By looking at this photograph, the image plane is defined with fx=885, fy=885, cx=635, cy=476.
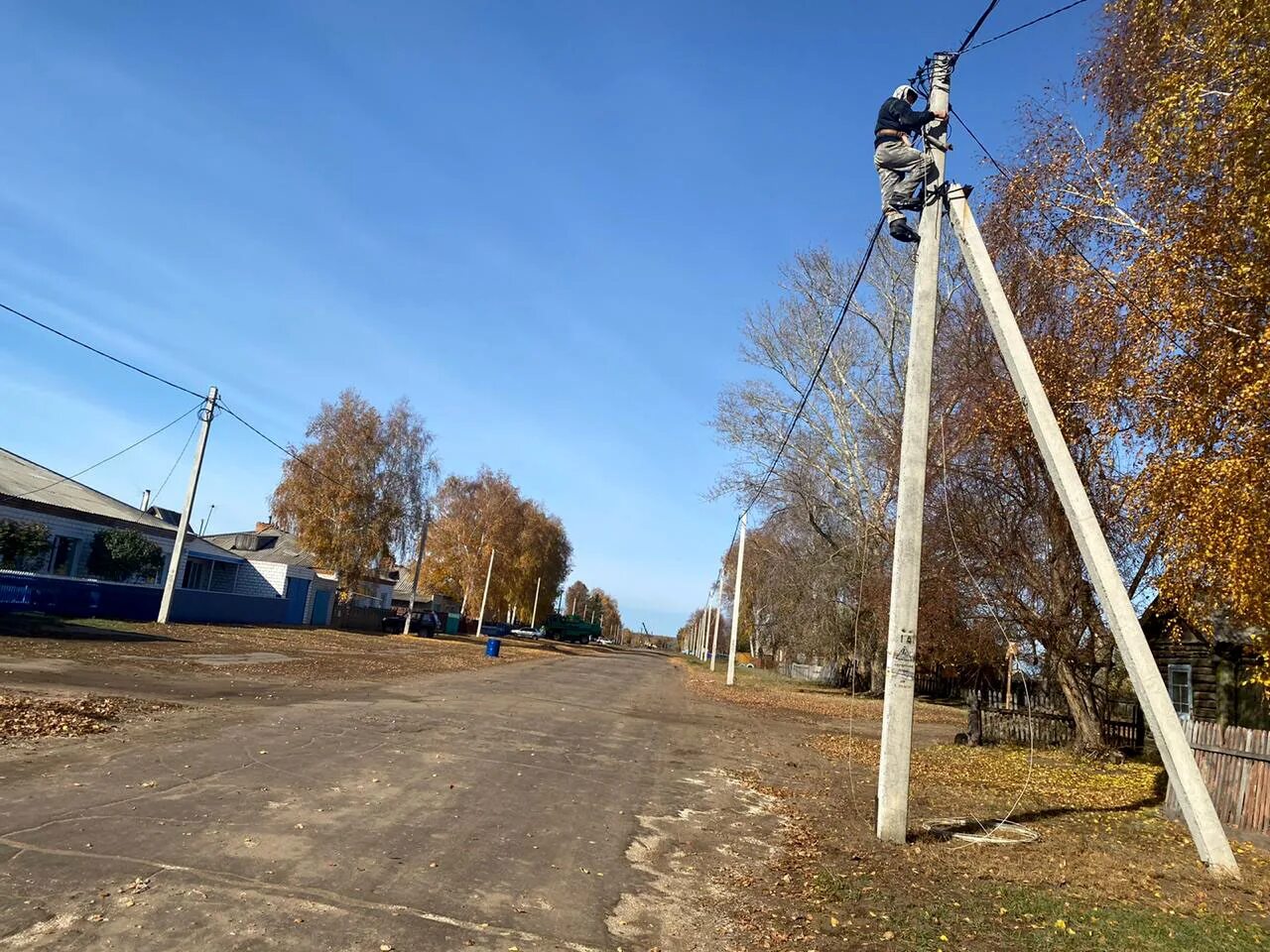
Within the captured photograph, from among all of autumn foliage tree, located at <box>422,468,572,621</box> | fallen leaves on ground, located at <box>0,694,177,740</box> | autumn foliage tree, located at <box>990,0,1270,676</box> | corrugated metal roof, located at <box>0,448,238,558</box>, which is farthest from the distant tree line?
autumn foliage tree, located at <box>422,468,572,621</box>

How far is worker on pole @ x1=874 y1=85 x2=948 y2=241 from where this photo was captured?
9.43m

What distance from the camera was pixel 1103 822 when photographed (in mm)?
10406

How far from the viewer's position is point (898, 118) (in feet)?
31.2

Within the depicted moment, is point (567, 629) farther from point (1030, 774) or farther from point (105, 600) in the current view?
point (1030, 774)

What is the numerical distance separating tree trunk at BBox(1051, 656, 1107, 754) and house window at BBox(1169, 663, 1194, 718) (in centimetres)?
705

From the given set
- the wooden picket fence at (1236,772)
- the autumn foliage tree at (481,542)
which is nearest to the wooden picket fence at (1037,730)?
the wooden picket fence at (1236,772)

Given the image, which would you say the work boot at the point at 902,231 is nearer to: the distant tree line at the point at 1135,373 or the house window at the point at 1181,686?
the distant tree line at the point at 1135,373

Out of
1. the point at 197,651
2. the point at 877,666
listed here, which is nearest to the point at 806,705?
the point at 877,666

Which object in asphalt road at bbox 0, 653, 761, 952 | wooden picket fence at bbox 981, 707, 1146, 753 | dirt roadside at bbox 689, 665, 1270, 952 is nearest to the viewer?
asphalt road at bbox 0, 653, 761, 952

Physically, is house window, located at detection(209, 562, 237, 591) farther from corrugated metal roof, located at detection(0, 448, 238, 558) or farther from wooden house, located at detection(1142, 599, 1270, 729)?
wooden house, located at detection(1142, 599, 1270, 729)

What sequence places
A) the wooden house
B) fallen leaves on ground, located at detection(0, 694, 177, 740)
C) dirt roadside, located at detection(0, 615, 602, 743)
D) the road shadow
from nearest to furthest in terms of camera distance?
1. fallen leaves on ground, located at detection(0, 694, 177, 740)
2. dirt roadside, located at detection(0, 615, 602, 743)
3. the wooden house
4. the road shadow

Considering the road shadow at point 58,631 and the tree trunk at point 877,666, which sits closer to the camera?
the road shadow at point 58,631

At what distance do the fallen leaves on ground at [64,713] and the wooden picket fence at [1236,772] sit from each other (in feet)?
40.8

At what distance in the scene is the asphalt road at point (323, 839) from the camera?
4.80 metres
